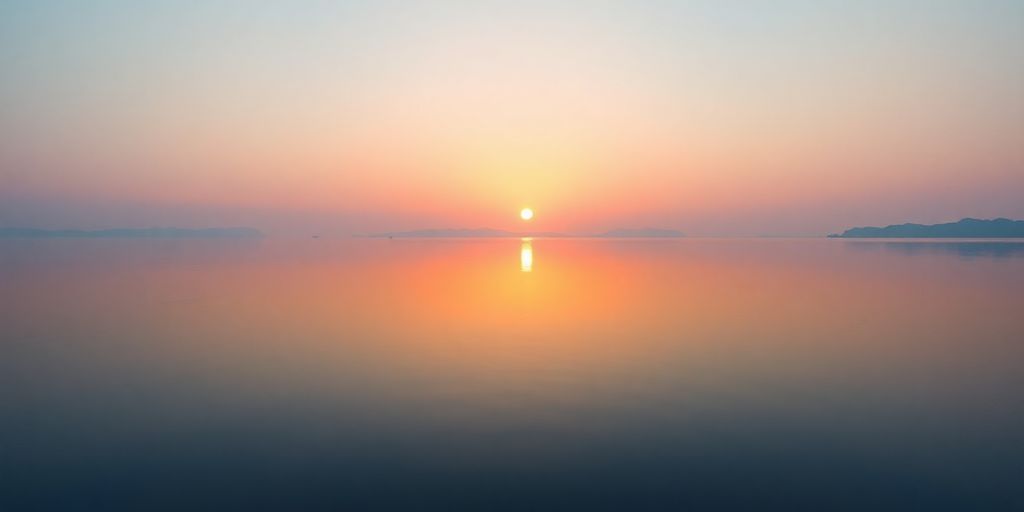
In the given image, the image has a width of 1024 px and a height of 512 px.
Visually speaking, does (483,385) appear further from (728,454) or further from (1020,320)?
(1020,320)

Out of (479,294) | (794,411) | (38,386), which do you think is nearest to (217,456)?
(38,386)

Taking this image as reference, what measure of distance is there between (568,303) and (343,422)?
2219 cm

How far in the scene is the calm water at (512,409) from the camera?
10.1 meters

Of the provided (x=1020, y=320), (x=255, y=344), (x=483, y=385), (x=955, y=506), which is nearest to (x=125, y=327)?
(x=255, y=344)

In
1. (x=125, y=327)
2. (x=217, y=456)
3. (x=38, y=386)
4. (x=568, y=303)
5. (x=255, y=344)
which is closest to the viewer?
(x=217, y=456)

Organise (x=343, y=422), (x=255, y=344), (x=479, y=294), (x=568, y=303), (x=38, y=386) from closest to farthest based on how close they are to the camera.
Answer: (x=343, y=422) → (x=38, y=386) → (x=255, y=344) → (x=568, y=303) → (x=479, y=294)

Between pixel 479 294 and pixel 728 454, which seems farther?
pixel 479 294

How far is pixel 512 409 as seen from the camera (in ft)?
46.2

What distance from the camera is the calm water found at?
10.1m

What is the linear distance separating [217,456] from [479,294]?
27.9 metres

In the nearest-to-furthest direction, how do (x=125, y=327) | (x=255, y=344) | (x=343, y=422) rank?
(x=343, y=422) → (x=255, y=344) → (x=125, y=327)

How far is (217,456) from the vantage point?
1134cm

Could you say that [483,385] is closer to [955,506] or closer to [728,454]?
[728,454]

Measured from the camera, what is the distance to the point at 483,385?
16141 millimetres
